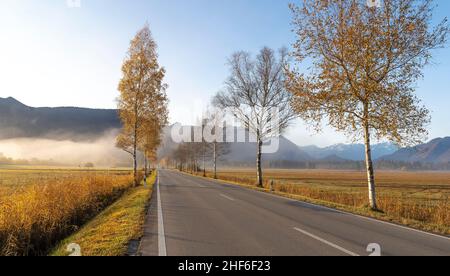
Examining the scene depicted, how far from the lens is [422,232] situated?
8.48m

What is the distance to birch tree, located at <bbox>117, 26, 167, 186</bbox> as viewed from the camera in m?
24.6

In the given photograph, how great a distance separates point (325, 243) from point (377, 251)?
40.8 inches

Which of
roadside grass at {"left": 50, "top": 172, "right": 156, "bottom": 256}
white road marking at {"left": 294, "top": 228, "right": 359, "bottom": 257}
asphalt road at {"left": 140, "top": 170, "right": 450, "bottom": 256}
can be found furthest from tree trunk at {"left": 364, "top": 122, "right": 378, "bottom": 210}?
roadside grass at {"left": 50, "top": 172, "right": 156, "bottom": 256}

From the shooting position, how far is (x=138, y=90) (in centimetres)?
2503

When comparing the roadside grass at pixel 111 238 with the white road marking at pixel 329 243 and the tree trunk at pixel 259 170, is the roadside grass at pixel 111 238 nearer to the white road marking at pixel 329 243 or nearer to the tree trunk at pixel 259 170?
the white road marking at pixel 329 243

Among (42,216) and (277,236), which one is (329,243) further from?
(42,216)

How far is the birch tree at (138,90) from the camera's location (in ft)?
80.8

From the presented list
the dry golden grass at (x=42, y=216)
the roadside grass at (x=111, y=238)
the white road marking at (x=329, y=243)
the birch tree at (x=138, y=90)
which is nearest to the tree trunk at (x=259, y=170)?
the birch tree at (x=138, y=90)

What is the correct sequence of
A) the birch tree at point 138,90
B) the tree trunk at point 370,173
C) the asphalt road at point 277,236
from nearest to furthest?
the asphalt road at point 277,236
the tree trunk at point 370,173
the birch tree at point 138,90

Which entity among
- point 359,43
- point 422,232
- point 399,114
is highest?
point 359,43

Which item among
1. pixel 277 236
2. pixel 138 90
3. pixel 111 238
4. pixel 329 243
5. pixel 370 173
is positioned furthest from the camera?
pixel 138 90

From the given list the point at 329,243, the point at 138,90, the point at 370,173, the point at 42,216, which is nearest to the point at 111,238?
the point at 42,216
